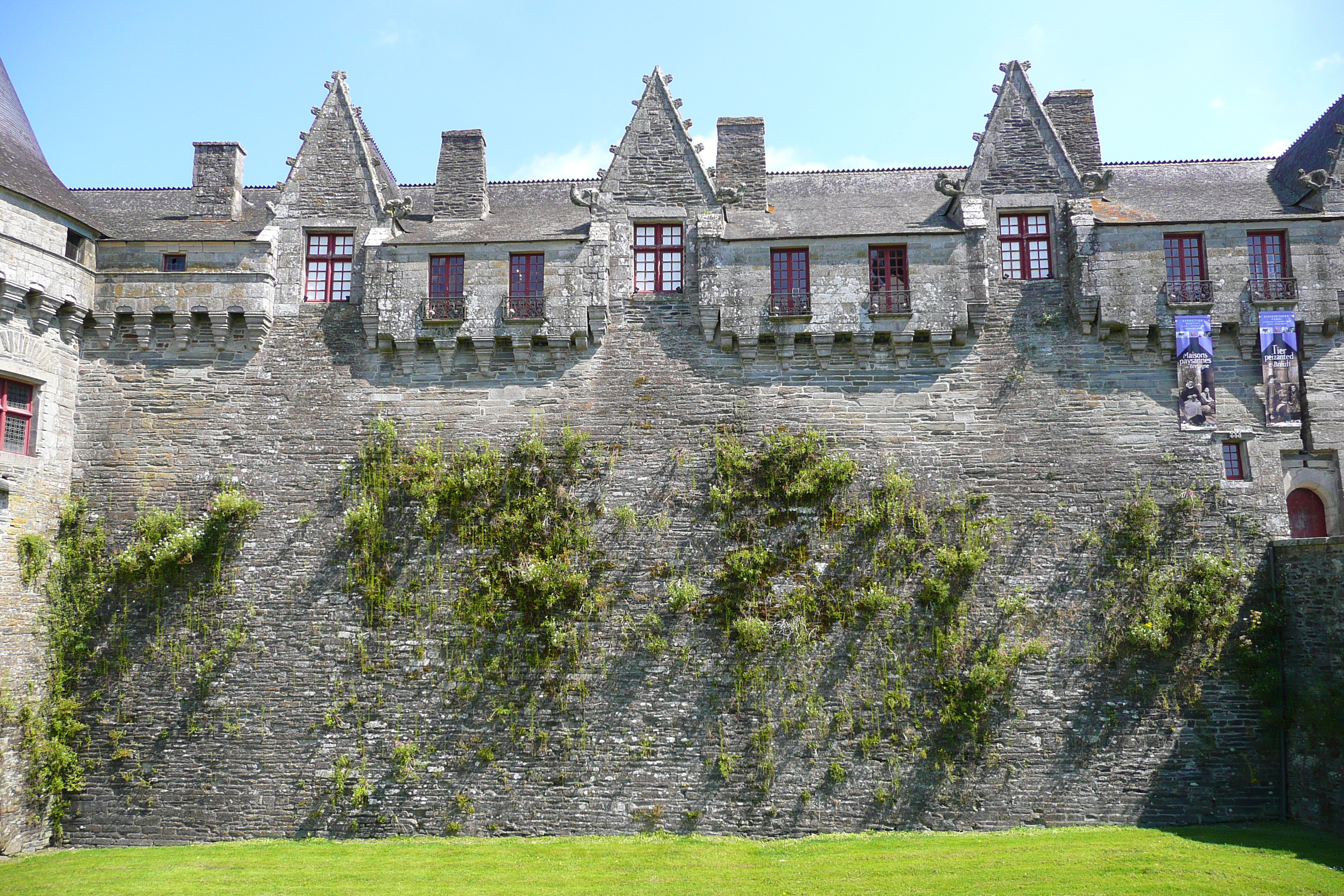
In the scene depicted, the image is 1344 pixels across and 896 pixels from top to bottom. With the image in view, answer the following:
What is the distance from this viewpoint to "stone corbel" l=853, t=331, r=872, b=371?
1634cm

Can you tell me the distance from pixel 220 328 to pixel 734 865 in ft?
44.0

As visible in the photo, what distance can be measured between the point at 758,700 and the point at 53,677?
40.6 feet

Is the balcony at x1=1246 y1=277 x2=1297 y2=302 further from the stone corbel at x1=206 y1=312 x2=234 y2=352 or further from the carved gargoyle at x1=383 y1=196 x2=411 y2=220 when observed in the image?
the stone corbel at x1=206 y1=312 x2=234 y2=352

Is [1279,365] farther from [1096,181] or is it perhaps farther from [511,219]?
[511,219]

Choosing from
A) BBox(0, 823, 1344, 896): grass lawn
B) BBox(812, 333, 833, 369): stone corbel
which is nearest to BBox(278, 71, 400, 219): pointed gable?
BBox(812, 333, 833, 369): stone corbel

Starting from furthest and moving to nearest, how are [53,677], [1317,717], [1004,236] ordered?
[1004,236] < [53,677] < [1317,717]

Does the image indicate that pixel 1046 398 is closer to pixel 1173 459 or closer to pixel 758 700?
pixel 1173 459

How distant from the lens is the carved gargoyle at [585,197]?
664 inches

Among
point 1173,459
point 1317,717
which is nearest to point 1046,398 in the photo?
point 1173,459

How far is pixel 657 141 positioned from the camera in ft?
57.2

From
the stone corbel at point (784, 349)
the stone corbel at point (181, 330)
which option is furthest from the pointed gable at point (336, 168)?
the stone corbel at point (784, 349)

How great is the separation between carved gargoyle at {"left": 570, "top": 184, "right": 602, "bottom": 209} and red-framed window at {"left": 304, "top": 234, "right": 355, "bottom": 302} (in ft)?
14.9

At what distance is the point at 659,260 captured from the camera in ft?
56.4

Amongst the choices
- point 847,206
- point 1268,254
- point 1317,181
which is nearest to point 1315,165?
point 1317,181
